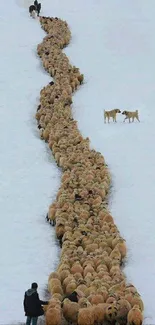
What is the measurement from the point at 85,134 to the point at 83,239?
958 centimetres

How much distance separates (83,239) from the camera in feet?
46.8

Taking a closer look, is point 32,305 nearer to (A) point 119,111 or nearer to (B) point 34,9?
(A) point 119,111

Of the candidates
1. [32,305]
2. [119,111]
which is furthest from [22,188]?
[32,305]

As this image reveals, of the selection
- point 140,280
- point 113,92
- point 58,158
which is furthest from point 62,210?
point 113,92

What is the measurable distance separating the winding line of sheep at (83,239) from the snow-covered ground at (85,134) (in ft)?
1.71

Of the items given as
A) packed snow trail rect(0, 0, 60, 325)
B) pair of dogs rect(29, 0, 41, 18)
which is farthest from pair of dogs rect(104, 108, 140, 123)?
pair of dogs rect(29, 0, 41, 18)

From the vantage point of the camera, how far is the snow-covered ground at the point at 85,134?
1425 centimetres

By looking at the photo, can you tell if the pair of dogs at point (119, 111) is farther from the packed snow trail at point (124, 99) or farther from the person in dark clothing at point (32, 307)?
the person in dark clothing at point (32, 307)

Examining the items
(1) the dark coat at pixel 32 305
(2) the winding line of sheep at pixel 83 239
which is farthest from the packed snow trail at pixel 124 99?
(1) the dark coat at pixel 32 305

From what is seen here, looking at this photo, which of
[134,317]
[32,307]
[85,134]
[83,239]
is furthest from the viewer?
[85,134]

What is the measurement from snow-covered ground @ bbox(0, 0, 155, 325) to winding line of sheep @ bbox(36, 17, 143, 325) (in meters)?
0.52

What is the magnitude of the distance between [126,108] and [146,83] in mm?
4209

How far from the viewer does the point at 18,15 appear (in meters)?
44.1

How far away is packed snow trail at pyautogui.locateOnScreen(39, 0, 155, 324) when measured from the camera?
1558 centimetres
